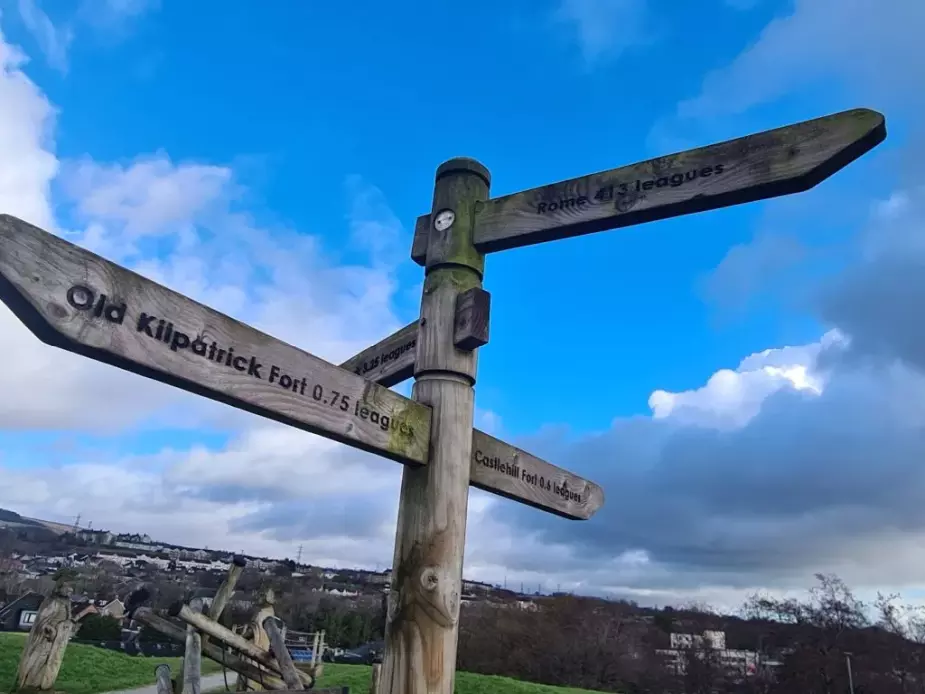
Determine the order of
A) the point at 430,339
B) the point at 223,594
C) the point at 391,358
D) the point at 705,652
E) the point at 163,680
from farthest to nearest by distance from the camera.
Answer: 1. the point at 705,652
2. the point at 223,594
3. the point at 163,680
4. the point at 391,358
5. the point at 430,339

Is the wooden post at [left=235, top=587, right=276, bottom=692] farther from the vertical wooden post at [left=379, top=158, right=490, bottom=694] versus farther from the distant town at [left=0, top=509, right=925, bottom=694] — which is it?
the distant town at [left=0, top=509, right=925, bottom=694]

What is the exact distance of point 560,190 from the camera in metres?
2.76

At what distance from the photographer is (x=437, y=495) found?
238 centimetres

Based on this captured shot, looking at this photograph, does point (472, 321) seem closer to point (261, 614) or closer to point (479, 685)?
point (261, 614)

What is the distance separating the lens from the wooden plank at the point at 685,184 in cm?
227

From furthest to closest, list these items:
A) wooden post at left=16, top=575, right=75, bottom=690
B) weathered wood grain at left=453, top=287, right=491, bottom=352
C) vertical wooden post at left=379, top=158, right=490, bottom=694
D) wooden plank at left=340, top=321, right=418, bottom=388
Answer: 1. wooden post at left=16, top=575, right=75, bottom=690
2. wooden plank at left=340, top=321, right=418, bottom=388
3. weathered wood grain at left=453, top=287, right=491, bottom=352
4. vertical wooden post at left=379, top=158, right=490, bottom=694

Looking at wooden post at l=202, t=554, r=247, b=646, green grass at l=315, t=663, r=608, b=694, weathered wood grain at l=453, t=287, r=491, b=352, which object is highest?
weathered wood grain at l=453, t=287, r=491, b=352

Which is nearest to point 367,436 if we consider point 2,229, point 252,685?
point 2,229

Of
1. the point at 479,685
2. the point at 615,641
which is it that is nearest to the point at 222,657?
the point at 479,685

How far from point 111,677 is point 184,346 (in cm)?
1782

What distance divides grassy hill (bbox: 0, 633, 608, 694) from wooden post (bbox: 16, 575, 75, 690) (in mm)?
605

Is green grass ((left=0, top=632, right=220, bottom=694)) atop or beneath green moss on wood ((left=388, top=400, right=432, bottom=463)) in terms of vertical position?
beneath

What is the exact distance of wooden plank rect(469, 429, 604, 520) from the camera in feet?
8.77

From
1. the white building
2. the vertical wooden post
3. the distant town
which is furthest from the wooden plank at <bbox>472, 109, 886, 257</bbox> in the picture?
the white building
